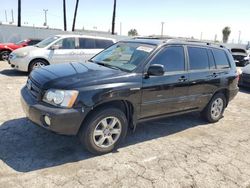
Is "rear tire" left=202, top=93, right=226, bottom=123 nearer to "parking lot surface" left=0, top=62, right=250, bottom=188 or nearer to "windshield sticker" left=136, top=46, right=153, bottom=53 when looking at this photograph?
"parking lot surface" left=0, top=62, right=250, bottom=188

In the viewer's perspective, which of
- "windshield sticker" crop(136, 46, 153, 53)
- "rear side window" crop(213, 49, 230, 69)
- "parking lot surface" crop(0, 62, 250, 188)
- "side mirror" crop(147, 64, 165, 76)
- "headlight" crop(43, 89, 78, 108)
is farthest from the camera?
"rear side window" crop(213, 49, 230, 69)

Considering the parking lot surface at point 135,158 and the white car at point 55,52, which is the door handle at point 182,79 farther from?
the white car at point 55,52

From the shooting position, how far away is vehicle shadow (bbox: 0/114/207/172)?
139 inches

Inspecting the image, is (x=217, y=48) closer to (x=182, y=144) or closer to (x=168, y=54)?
(x=168, y=54)

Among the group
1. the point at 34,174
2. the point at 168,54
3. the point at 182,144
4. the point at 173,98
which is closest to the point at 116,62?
the point at 168,54

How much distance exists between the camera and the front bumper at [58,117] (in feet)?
11.0

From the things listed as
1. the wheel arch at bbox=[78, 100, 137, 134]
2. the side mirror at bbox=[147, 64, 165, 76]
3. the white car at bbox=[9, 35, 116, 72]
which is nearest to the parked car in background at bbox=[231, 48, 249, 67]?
the white car at bbox=[9, 35, 116, 72]

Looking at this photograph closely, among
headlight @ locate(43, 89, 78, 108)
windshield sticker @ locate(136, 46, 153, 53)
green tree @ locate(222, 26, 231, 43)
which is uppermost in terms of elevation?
green tree @ locate(222, 26, 231, 43)

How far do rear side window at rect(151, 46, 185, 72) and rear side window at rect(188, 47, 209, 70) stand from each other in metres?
0.26

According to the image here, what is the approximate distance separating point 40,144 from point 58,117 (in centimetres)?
98

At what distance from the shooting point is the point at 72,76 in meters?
3.73

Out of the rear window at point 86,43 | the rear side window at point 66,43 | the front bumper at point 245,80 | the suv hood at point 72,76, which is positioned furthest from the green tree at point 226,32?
the suv hood at point 72,76

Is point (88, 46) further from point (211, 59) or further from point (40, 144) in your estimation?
point (40, 144)

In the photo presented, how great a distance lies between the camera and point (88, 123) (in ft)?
11.8
